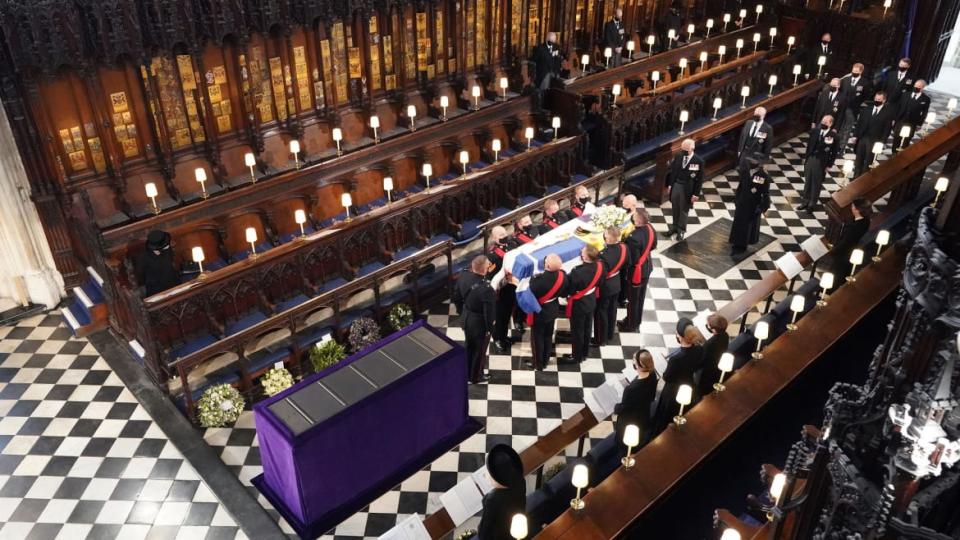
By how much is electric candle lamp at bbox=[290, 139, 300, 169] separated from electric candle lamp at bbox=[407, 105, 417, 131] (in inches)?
77.7

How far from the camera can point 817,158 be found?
526 inches

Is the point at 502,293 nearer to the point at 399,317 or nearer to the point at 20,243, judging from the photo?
the point at 399,317

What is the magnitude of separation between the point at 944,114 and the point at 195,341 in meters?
17.8

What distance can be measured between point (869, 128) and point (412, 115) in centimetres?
877

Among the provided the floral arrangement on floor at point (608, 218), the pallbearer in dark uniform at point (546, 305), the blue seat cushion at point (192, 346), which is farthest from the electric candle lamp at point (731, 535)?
the blue seat cushion at point (192, 346)

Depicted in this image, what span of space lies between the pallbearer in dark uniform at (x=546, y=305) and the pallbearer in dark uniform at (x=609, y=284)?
25.1 inches

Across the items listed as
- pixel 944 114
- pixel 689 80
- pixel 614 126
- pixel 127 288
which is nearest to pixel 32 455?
pixel 127 288

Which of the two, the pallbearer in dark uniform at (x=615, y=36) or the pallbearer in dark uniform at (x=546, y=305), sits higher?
the pallbearer in dark uniform at (x=615, y=36)

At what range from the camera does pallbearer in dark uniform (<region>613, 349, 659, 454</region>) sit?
7449 mm

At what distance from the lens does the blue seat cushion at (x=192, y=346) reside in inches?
369

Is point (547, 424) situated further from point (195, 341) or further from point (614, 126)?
point (614, 126)

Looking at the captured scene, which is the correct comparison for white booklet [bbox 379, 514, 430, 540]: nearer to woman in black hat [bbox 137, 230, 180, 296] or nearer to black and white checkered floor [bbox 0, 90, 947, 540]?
black and white checkered floor [bbox 0, 90, 947, 540]

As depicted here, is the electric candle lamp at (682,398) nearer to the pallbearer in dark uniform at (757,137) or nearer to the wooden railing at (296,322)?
the wooden railing at (296,322)

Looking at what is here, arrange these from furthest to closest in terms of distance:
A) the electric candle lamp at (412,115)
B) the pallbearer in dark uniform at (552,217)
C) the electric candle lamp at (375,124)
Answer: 1. the electric candle lamp at (412,115)
2. the electric candle lamp at (375,124)
3. the pallbearer in dark uniform at (552,217)
